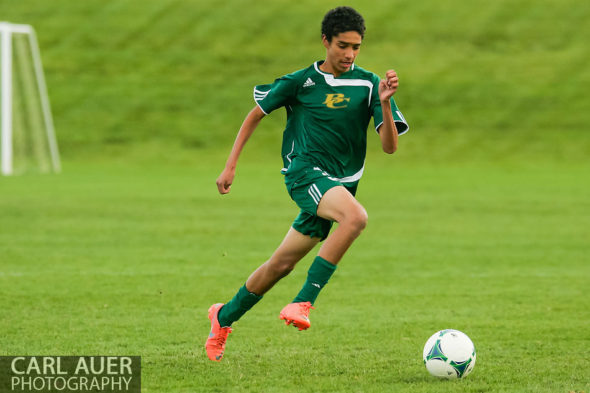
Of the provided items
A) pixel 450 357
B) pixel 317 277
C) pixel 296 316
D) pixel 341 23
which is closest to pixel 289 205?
pixel 341 23

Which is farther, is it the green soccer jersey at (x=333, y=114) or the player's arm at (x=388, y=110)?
the green soccer jersey at (x=333, y=114)

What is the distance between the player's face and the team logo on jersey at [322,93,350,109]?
193mm

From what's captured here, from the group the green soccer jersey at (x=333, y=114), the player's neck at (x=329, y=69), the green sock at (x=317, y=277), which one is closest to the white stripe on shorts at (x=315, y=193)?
the green soccer jersey at (x=333, y=114)

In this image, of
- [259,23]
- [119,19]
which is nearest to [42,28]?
[119,19]

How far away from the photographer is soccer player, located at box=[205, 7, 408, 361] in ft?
20.6

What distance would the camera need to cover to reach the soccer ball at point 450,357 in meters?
6.05

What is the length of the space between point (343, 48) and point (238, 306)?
6.46 feet

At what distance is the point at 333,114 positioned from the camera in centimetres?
647

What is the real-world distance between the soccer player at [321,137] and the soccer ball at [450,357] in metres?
0.87

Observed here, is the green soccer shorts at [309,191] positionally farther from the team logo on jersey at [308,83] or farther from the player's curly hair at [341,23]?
the player's curly hair at [341,23]

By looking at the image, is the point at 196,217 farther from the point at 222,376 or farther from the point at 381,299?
the point at 222,376

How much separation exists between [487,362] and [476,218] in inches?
420

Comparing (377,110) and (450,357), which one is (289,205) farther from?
(450,357)

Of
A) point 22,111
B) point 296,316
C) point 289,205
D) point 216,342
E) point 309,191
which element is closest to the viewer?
point 296,316
